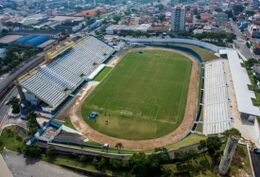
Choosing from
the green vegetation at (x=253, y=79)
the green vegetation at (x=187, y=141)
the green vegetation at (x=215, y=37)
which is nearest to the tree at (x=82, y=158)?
the green vegetation at (x=187, y=141)

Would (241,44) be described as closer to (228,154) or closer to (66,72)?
(66,72)

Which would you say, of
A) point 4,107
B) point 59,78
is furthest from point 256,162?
point 4,107

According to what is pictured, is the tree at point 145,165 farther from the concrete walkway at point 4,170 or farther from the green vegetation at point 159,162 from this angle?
the concrete walkway at point 4,170

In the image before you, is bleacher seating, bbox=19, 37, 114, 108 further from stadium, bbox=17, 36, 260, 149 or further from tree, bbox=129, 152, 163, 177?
tree, bbox=129, 152, 163, 177

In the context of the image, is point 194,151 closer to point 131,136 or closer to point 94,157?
point 131,136

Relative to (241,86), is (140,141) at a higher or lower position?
lower

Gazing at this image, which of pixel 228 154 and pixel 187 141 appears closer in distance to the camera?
pixel 228 154

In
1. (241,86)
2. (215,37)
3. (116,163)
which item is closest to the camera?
(116,163)

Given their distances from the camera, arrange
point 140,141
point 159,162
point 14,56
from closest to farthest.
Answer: point 159,162 < point 140,141 < point 14,56
